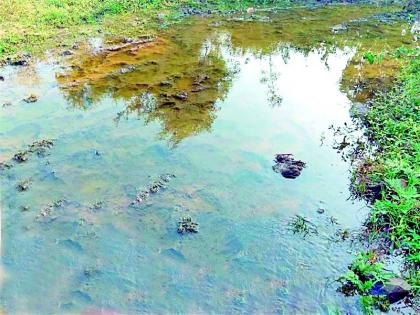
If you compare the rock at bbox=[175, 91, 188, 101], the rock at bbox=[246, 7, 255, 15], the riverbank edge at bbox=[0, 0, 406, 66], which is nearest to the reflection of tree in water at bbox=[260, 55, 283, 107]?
the rock at bbox=[175, 91, 188, 101]

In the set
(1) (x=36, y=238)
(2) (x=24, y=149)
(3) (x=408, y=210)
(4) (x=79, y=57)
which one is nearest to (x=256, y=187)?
(3) (x=408, y=210)

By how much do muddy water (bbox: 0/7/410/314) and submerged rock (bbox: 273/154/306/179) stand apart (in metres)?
0.12

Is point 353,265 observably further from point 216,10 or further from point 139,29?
point 216,10

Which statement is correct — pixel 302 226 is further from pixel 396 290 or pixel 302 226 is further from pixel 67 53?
pixel 67 53

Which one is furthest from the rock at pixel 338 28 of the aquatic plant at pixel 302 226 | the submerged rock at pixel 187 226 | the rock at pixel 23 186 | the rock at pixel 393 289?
the rock at pixel 23 186

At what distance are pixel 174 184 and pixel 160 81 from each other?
138 inches

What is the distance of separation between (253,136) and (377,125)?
205 cm

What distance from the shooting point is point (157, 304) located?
13.3 feet

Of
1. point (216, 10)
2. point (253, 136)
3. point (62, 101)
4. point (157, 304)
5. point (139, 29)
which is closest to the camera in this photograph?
point (157, 304)

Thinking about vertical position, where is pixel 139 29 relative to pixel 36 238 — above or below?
above

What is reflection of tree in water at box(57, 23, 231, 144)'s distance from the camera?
24.4 ft

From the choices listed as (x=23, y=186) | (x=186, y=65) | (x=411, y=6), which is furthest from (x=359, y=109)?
(x=411, y=6)

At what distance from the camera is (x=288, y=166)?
233 inches

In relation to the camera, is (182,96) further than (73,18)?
No
